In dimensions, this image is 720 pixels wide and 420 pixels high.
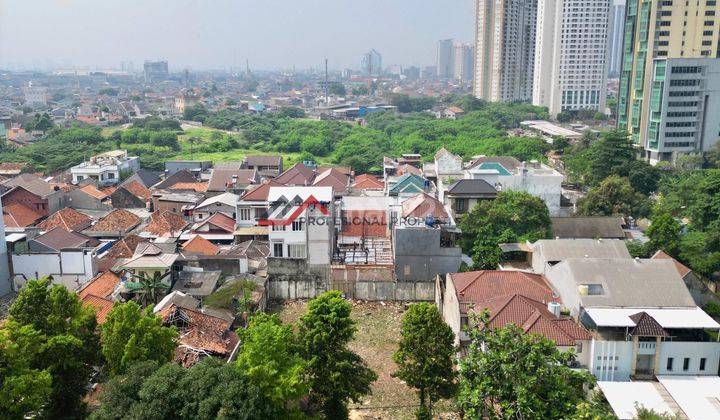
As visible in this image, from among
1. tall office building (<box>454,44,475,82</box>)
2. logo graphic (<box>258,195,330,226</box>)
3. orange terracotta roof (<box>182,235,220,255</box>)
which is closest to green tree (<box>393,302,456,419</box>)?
logo graphic (<box>258,195,330,226</box>)

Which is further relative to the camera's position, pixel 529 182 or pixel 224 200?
pixel 224 200

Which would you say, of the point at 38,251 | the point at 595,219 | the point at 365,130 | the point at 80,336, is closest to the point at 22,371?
the point at 80,336

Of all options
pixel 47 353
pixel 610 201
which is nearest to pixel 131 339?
pixel 47 353

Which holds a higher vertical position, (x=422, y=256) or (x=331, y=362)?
(x=331, y=362)

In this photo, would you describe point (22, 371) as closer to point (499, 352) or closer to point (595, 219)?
point (499, 352)

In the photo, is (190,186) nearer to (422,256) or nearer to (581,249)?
(422,256)

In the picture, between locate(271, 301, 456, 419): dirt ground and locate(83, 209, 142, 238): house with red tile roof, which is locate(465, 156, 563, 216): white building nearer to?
locate(271, 301, 456, 419): dirt ground

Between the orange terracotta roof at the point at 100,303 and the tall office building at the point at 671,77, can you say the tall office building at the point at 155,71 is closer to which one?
the tall office building at the point at 671,77
